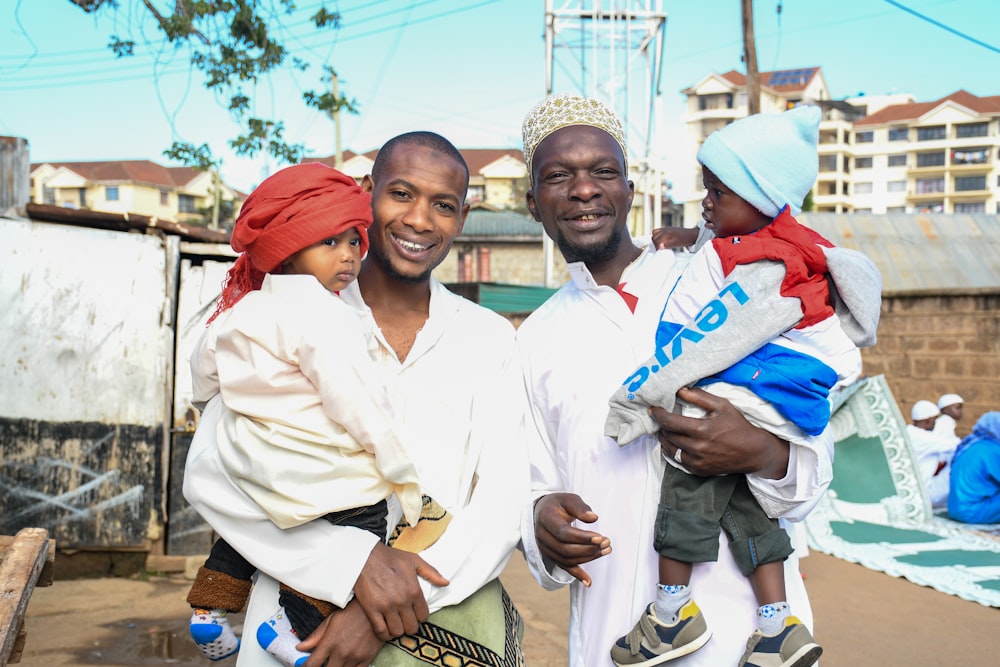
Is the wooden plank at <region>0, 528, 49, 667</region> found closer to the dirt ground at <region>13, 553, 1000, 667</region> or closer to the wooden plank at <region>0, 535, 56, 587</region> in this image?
the wooden plank at <region>0, 535, 56, 587</region>

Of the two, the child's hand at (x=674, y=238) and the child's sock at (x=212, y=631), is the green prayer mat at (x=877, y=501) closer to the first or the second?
the child's hand at (x=674, y=238)

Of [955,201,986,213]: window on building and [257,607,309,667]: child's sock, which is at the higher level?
[955,201,986,213]: window on building

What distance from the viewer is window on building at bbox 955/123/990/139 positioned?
6975cm

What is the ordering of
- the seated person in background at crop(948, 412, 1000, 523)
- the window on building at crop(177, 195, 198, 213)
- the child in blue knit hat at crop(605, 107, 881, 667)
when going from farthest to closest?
1. the window on building at crop(177, 195, 198, 213)
2. the seated person in background at crop(948, 412, 1000, 523)
3. the child in blue knit hat at crop(605, 107, 881, 667)

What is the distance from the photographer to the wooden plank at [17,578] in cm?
193

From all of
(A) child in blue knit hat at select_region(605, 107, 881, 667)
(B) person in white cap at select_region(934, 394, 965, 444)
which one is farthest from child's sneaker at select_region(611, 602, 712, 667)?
(B) person in white cap at select_region(934, 394, 965, 444)

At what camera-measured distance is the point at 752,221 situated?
7.41ft

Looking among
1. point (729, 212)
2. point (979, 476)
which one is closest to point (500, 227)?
point (979, 476)

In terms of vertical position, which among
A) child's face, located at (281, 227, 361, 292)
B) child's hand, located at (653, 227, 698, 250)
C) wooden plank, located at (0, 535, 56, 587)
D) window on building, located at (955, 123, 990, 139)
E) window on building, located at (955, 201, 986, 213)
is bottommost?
wooden plank, located at (0, 535, 56, 587)

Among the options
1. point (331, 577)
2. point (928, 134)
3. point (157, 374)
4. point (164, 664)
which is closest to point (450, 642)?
point (331, 577)

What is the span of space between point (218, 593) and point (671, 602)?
41.3 inches

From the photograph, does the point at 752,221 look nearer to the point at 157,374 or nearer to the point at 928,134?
the point at 157,374

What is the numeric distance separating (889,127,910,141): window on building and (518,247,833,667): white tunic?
7918 cm

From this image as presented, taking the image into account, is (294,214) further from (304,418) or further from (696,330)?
(696,330)
